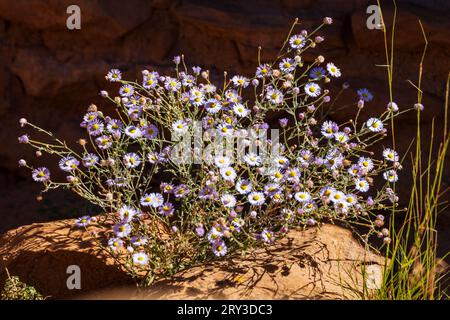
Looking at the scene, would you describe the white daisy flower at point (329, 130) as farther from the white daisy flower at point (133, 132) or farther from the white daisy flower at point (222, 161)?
the white daisy flower at point (133, 132)

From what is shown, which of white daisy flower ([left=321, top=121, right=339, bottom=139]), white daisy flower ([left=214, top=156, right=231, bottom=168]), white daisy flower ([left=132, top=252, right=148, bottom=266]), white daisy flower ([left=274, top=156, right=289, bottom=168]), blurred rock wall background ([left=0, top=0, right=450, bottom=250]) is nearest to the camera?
white daisy flower ([left=132, top=252, right=148, bottom=266])

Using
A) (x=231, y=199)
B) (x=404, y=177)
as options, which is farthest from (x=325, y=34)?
(x=231, y=199)

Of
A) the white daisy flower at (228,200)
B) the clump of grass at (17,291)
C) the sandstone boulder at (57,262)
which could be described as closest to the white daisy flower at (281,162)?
the white daisy flower at (228,200)

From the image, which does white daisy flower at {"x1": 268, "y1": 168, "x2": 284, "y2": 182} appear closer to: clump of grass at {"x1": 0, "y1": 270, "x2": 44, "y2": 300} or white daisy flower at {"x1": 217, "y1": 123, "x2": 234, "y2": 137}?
white daisy flower at {"x1": 217, "y1": 123, "x2": 234, "y2": 137}

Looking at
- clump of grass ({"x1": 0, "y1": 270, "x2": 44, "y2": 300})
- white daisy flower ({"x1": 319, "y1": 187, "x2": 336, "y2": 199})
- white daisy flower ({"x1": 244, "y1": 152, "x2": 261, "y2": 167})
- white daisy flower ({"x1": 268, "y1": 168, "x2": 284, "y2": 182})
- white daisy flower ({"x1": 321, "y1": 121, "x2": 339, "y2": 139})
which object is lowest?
clump of grass ({"x1": 0, "y1": 270, "x2": 44, "y2": 300})

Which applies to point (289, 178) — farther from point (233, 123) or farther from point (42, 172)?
point (42, 172)

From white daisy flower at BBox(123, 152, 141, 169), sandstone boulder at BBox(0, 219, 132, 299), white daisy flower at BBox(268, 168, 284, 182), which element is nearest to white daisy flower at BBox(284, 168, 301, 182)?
white daisy flower at BBox(268, 168, 284, 182)
